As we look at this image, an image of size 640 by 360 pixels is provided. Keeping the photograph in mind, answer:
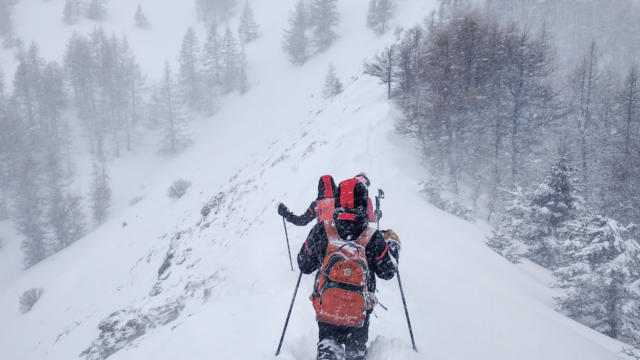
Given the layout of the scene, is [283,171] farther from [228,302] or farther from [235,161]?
[235,161]

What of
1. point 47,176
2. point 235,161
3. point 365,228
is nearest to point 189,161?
point 235,161

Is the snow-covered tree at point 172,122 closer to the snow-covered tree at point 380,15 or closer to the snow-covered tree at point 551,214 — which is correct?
the snow-covered tree at point 380,15

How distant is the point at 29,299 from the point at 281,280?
27.2 meters

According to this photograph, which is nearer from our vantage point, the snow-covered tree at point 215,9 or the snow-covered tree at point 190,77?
the snow-covered tree at point 190,77

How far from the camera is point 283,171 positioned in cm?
1791

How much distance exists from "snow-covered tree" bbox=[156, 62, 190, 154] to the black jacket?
54.2m

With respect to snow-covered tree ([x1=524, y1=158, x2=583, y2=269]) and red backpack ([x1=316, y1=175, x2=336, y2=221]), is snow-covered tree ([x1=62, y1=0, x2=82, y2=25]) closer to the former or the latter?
snow-covered tree ([x1=524, y1=158, x2=583, y2=269])

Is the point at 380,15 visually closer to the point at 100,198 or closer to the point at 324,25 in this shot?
the point at 324,25

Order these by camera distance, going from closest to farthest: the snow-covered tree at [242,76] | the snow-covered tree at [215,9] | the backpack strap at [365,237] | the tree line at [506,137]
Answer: the backpack strap at [365,237], the tree line at [506,137], the snow-covered tree at [242,76], the snow-covered tree at [215,9]

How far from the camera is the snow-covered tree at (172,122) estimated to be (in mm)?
54531

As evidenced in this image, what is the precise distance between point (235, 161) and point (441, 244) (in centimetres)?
3731

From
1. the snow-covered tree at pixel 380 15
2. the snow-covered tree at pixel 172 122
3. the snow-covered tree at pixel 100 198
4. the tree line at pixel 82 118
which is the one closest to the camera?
the snow-covered tree at pixel 100 198

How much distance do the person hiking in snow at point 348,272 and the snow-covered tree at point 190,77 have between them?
61563 mm

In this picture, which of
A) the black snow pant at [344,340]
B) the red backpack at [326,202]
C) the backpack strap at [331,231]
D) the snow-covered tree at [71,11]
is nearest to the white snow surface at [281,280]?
the black snow pant at [344,340]
